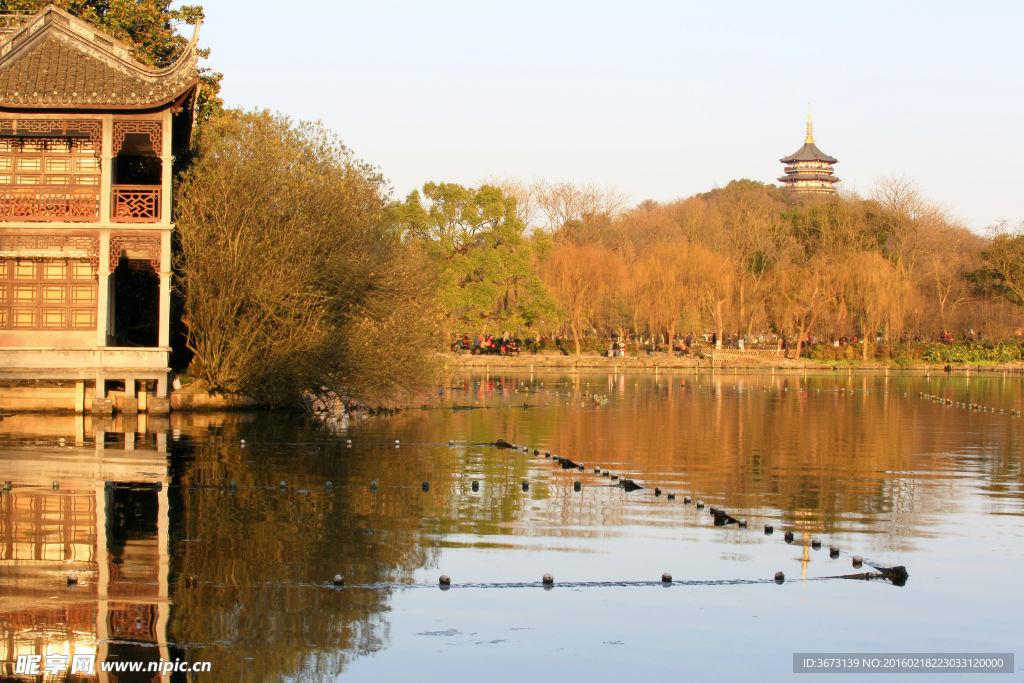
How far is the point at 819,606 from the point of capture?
10938 mm

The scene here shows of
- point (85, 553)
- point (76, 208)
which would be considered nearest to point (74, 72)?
point (76, 208)

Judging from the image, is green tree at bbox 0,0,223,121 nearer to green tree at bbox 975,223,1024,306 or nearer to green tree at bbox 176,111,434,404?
green tree at bbox 176,111,434,404

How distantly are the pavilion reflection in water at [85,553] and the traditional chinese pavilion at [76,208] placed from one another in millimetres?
7108

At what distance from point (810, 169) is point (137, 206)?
141m

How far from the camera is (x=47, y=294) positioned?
30641mm

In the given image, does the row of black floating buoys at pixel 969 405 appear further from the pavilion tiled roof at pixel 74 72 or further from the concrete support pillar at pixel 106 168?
the concrete support pillar at pixel 106 168

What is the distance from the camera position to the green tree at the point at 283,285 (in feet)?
98.5

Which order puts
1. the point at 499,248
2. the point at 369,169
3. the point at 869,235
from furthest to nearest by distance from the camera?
the point at 869,235
the point at 499,248
the point at 369,169

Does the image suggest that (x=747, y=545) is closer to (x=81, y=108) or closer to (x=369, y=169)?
(x=81, y=108)

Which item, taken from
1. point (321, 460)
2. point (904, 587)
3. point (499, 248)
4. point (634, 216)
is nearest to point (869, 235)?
point (634, 216)

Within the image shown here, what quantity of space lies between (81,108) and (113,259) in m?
3.93

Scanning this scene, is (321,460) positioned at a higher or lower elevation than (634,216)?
lower

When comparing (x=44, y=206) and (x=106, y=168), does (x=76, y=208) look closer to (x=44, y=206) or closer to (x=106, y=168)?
(x=44, y=206)

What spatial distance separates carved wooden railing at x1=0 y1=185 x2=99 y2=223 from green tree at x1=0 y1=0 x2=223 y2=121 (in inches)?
361
